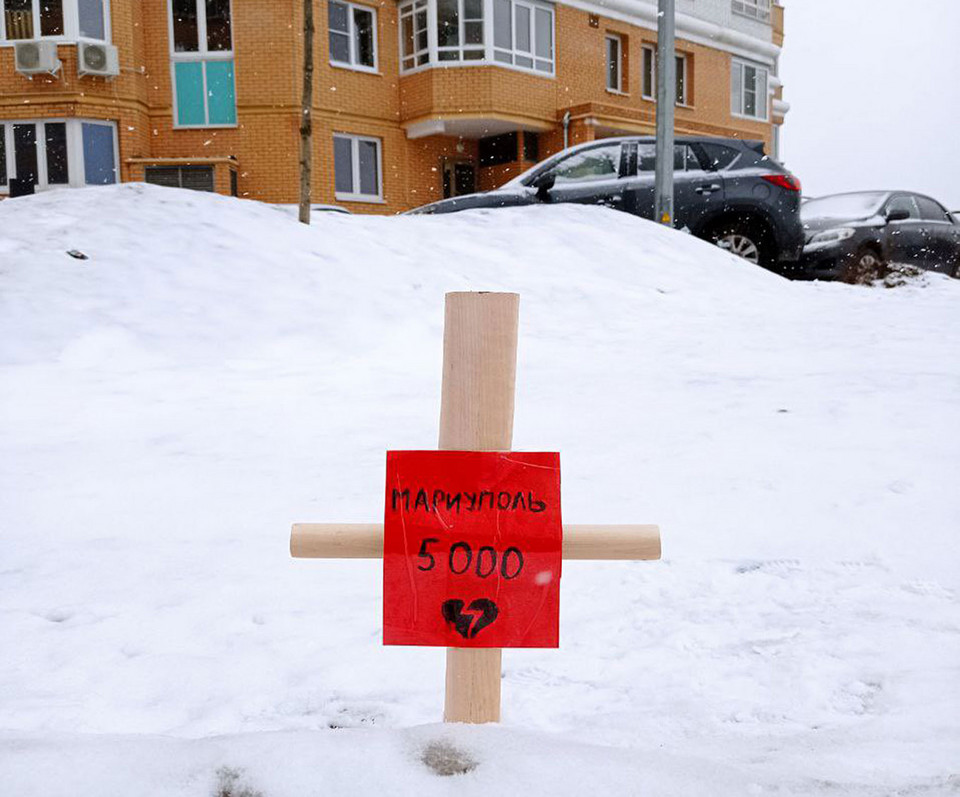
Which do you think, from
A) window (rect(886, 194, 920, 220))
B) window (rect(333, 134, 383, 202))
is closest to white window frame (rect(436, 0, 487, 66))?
window (rect(333, 134, 383, 202))

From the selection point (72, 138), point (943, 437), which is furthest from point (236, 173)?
point (943, 437)

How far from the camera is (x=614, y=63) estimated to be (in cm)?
2077

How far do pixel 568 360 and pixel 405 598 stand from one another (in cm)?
424

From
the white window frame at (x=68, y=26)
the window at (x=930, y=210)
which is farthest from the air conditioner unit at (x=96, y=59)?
the window at (x=930, y=210)

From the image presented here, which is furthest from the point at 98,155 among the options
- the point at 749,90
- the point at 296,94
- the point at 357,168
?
the point at 749,90

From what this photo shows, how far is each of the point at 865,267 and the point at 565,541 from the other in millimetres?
10865

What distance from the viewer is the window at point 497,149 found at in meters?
19.2

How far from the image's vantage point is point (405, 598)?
1.48m

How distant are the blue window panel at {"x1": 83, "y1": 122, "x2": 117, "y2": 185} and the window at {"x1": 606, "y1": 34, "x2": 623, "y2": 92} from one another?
1110cm

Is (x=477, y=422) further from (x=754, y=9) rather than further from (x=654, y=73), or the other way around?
(x=754, y=9)

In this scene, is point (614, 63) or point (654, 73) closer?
point (614, 63)

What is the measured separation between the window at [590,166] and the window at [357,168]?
331 inches

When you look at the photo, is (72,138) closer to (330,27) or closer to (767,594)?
(330,27)

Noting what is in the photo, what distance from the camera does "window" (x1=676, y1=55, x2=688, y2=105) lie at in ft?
71.2
